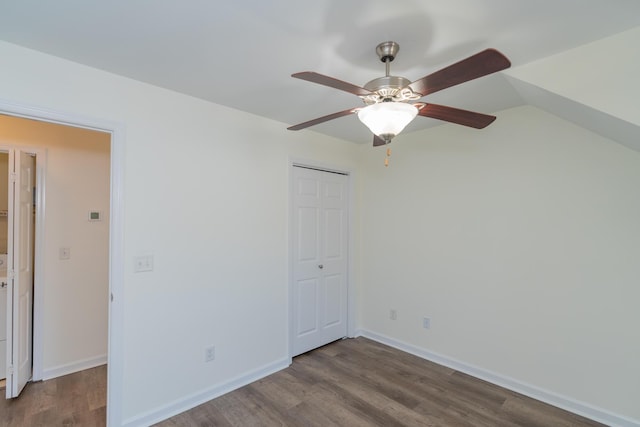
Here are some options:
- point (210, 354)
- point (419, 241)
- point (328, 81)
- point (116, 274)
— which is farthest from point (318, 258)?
point (328, 81)

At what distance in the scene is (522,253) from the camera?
2559 mm

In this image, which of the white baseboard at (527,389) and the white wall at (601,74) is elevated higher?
the white wall at (601,74)

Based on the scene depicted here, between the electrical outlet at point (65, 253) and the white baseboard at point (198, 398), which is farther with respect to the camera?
the electrical outlet at point (65, 253)

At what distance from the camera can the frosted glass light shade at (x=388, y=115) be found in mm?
1435

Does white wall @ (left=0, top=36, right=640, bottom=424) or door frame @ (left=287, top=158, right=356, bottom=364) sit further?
door frame @ (left=287, top=158, right=356, bottom=364)

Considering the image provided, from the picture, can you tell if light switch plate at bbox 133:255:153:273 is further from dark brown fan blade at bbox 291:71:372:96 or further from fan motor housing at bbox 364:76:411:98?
fan motor housing at bbox 364:76:411:98

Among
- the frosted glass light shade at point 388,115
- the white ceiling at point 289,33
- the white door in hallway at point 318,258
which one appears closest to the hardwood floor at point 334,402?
the white door in hallway at point 318,258

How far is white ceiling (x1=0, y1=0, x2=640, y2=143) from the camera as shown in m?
1.38

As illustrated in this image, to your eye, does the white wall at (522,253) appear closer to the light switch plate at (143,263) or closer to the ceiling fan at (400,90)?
the ceiling fan at (400,90)

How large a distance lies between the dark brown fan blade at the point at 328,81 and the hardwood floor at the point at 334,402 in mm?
2244

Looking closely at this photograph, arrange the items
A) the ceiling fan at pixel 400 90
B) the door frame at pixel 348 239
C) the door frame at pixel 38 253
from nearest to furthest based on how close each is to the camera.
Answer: the ceiling fan at pixel 400 90, the door frame at pixel 38 253, the door frame at pixel 348 239

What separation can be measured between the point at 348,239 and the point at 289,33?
2.57 m

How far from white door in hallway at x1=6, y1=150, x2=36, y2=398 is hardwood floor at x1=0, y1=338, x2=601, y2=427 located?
221mm

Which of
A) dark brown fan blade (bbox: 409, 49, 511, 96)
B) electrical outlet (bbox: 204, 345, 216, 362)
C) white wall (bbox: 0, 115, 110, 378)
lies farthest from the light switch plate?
dark brown fan blade (bbox: 409, 49, 511, 96)
